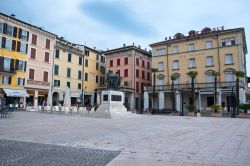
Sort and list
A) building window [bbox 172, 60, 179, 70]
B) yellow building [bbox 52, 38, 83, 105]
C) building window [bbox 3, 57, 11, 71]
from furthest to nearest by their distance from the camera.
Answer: building window [bbox 172, 60, 179, 70], yellow building [bbox 52, 38, 83, 105], building window [bbox 3, 57, 11, 71]

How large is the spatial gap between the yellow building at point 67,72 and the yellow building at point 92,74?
171 centimetres

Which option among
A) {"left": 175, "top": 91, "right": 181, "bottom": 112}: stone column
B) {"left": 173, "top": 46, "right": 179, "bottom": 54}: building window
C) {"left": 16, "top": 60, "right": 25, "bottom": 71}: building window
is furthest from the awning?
{"left": 173, "top": 46, "right": 179, "bottom": 54}: building window

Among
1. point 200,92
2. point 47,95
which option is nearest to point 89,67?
point 47,95

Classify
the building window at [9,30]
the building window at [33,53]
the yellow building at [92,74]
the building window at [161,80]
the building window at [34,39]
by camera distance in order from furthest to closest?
the yellow building at [92,74] → the building window at [161,80] → the building window at [34,39] → the building window at [33,53] → the building window at [9,30]

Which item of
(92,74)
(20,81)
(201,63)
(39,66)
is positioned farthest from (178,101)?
(20,81)

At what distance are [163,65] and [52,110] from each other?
1044 inches

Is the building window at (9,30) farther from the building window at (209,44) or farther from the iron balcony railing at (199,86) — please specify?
the building window at (209,44)

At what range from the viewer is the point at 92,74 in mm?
54406

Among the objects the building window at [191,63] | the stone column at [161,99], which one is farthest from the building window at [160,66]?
the building window at [191,63]

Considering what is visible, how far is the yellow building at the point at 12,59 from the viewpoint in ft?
120

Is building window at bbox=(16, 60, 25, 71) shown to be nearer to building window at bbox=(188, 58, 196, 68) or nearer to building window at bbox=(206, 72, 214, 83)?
building window at bbox=(188, 58, 196, 68)

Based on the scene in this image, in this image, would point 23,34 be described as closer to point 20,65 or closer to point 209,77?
point 20,65

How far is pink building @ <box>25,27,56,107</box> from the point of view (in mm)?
40531

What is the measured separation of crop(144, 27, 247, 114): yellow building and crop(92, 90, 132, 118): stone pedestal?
72.2 feet
